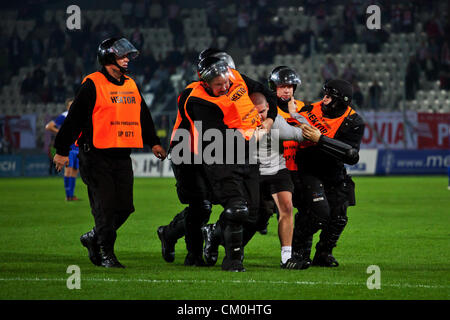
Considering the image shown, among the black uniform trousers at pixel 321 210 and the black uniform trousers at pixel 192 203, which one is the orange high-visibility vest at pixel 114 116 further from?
the black uniform trousers at pixel 321 210

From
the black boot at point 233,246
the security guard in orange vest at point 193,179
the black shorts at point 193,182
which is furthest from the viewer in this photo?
the black shorts at point 193,182

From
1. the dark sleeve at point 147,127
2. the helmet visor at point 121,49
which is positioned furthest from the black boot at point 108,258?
the helmet visor at point 121,49

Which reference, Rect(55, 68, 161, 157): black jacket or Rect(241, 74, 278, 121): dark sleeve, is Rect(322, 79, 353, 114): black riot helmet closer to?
Rect(241, 74, 278, 121): dark sleeve

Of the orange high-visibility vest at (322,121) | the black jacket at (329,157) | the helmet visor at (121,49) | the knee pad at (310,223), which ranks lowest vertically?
the knee pad at (310,223)

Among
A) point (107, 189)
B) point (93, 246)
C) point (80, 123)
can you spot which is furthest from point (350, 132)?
point (93, 246)

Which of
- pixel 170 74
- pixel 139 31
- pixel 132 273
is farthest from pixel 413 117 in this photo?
pixel 132 273

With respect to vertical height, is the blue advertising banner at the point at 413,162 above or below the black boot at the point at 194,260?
below

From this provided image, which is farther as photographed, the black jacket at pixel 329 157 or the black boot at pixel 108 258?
the black jacket at pixel 329 157

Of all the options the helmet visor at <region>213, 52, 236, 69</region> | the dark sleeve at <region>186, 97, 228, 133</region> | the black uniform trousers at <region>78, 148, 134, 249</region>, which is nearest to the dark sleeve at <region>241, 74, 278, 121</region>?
the helmet visor at <region>213, 52, 236, 69</region>

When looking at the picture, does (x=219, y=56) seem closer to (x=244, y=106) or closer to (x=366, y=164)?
(x=244, y=106)

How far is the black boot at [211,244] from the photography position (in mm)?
8617

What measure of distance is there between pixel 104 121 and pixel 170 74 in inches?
974

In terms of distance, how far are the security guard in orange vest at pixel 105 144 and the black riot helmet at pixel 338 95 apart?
84.2 inches

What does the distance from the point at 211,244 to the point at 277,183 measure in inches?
37.6
